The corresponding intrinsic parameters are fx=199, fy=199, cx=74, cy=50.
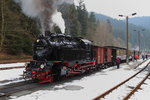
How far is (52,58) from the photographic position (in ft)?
46.5

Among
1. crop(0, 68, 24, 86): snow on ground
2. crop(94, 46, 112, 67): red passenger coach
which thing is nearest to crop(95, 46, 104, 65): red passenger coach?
crop(94, 46, 112, 67): red passenger coach

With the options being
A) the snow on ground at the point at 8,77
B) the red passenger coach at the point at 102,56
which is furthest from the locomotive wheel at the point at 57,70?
the red passenger coach at the point at 102,56

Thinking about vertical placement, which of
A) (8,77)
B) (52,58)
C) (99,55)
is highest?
(99,55)

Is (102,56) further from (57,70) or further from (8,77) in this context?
(8,77)

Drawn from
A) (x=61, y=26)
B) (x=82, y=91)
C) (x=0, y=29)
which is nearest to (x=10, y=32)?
(x=0, y=29)

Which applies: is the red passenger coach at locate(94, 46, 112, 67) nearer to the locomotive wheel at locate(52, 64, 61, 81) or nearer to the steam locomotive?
the steam locomotive

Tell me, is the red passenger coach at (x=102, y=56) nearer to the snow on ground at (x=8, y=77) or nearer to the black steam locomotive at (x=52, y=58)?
the black steam locomotive at (x=52, y=58)

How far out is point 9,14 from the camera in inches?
1443

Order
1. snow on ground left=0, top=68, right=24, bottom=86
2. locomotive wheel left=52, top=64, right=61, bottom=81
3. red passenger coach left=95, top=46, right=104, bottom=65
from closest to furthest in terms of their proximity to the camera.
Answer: locomotive wheel left=52, top=64, right=61, bottom=81
snow on ground left=0, top=68, right=24, bottom=86
red passenger coach left=95, top=46, right=104, bottom=65

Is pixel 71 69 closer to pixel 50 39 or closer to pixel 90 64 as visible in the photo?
pixel 50 39

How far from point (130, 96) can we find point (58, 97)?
3680 millimetres

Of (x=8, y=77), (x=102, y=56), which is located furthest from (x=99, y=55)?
(x=8, y=77)

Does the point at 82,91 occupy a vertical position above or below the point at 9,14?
below

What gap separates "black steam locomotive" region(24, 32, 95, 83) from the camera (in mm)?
13078
